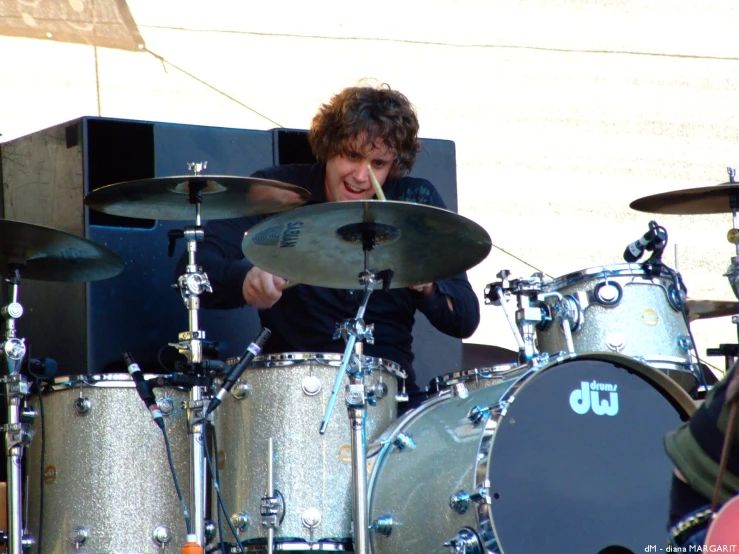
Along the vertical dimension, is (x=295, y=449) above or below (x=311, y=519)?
above

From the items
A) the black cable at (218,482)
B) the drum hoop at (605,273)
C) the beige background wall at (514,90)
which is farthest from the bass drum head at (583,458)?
the beige background wall at (514,90)

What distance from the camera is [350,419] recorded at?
2684mm

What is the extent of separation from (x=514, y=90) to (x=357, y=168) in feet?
5.32

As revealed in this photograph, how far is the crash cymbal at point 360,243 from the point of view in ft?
8.73

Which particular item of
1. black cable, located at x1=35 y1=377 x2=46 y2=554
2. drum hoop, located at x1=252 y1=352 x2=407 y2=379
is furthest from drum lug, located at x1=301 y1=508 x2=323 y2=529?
black cable, located at x1=35 y1=377 x2=46 y2=554

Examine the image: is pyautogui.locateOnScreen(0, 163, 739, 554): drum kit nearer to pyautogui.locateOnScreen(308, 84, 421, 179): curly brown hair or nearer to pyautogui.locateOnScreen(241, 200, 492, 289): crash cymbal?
pyautogui.locateOnScreen(241, 200, 492, 289): crash cymbal

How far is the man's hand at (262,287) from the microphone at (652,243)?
98 cm

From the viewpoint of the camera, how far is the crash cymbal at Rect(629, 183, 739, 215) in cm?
361

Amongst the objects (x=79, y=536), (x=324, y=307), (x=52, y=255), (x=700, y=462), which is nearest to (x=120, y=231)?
(x=52, y=255)

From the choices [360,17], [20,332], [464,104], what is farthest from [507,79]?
[20,332]

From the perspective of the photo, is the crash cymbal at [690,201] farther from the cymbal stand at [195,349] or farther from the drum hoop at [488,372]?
the cymbal stand at [195,349]

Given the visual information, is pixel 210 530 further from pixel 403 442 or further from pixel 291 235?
pixel 291 235

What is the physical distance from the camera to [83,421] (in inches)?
119

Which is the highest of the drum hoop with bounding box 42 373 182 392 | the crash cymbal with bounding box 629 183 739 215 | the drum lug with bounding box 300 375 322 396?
the crash cymbal with bounding box 629 183 739 215
